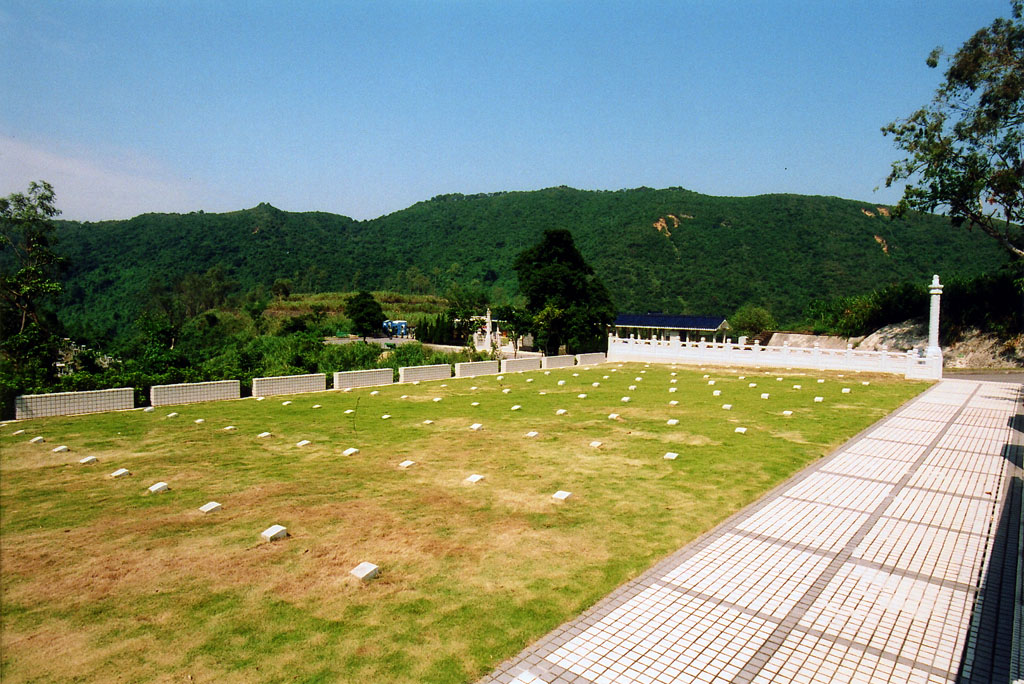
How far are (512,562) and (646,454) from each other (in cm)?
517

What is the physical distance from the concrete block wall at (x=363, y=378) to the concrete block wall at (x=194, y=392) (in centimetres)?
326

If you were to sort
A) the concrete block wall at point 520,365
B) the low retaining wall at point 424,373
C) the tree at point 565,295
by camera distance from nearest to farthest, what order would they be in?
the low retaining wall at point 424,373, the concrete block wall at point 520,365, the tree at point 565,295

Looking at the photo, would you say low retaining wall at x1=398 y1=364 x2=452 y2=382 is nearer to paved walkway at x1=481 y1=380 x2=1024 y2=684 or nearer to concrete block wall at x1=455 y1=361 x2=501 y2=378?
concrete block wall at x1=455 y1=361 x2=501 y2=378

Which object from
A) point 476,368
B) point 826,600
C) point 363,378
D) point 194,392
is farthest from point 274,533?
point 476,368

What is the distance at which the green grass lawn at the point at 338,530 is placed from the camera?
14.3 feet

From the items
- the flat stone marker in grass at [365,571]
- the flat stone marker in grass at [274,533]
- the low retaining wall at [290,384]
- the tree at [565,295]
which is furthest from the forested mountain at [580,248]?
the flat stone marker in grass at [365,571]

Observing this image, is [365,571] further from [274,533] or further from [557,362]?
[557,362]

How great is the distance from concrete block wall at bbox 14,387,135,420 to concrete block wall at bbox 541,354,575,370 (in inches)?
672

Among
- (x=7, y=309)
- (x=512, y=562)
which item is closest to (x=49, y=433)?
(x=7, y=309)

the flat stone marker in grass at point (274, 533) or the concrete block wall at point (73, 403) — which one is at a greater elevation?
the concrete block wall at point (73, 403)

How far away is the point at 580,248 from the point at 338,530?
8553cm

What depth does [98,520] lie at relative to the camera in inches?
271

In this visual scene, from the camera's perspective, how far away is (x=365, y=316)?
6391 centimetres

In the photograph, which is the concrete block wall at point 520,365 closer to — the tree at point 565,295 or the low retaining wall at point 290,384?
the tree at point 565,295
